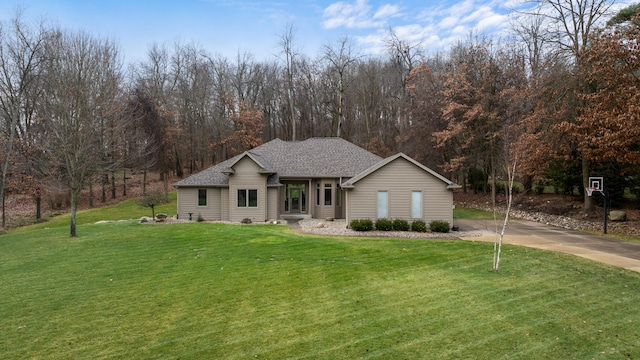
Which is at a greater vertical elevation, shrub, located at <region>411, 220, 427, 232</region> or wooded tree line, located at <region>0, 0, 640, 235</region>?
wooded tree line, located at <region>0, 0, 640, 235</region>

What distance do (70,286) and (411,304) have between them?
850cm

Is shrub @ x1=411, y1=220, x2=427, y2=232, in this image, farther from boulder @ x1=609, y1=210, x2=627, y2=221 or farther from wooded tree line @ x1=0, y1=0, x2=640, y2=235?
boulder @ x1=609, y1=210, x2=627, y2=221

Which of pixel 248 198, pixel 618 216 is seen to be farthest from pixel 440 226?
pixel 248 198

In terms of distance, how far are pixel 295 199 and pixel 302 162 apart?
8.88ft

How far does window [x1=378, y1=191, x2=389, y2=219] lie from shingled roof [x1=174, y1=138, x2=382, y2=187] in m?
4.79

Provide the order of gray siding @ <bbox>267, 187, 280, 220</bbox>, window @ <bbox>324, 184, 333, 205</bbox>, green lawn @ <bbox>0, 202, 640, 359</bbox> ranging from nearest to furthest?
green lawn @ <bbox>0, 202, 640, 359</bbox>, gray siding @ <bbox>267, 187, 280, 220</bbox>, window @ <bbox>324, 184, 333, 205</bbox>

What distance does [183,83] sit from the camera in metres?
45.5

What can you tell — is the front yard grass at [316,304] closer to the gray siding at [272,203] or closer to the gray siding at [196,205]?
the gray siding at [272,203]

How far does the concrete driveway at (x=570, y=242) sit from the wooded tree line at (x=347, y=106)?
3.62m

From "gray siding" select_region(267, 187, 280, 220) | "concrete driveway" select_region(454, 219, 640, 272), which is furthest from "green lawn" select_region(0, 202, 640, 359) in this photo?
"gray siding" select_region(267, 187, 280, 220)

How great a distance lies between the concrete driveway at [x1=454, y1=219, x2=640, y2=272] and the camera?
11398 mm

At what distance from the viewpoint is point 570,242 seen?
14422 mm

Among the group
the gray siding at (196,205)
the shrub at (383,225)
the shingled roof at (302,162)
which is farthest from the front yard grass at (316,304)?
the shingled roof at (302,162)

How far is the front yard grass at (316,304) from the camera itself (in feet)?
18.6
